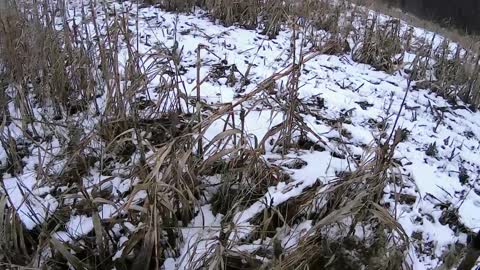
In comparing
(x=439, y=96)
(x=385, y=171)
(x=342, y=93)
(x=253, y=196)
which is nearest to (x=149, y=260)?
(x=253, y=196)

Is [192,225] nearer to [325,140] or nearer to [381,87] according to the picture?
[325,140]

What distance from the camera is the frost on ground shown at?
1.94 m

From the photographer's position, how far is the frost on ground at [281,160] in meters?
1.94

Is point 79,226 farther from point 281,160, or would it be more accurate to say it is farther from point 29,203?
point 281,160

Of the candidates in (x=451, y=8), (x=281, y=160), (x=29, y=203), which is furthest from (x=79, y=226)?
(x=451, y=8)

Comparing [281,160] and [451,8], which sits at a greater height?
[281,160]

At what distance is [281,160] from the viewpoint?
2428 millimetres

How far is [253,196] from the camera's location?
2164mm

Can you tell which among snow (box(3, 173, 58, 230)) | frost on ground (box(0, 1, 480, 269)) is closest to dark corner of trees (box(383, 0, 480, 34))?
frost on ground (box(0, 1, 480, 269))

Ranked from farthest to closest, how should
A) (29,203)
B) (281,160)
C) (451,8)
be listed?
(451,8)
(281,160)
(29,203)

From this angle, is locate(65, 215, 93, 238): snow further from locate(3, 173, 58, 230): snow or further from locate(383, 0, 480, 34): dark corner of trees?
locate(383, 0, 480, 34): dark corner of trees

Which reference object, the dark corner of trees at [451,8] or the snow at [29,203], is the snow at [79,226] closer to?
the snow at [29,203]

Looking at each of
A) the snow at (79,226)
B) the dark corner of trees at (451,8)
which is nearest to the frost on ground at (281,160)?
the snow at (79,226)

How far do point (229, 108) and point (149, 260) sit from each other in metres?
0.90
